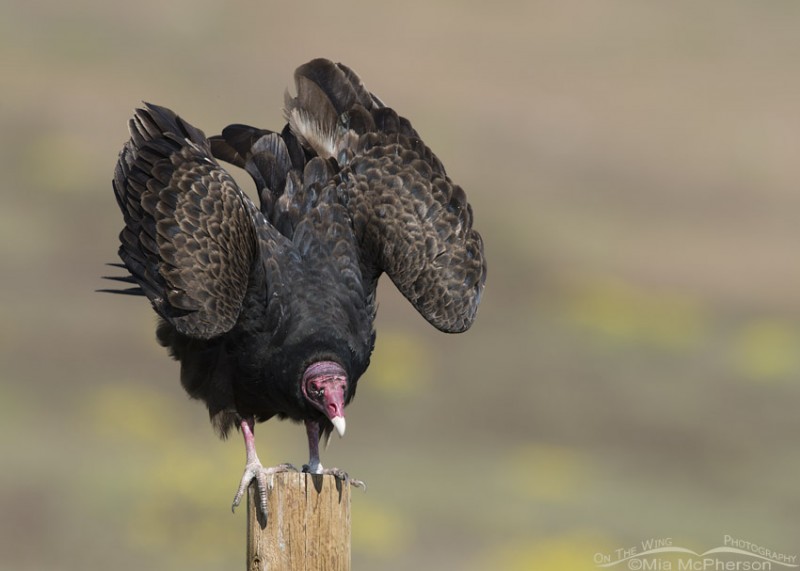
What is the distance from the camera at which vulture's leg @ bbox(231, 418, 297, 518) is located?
6.61 m

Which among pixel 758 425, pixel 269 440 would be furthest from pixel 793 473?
pixel 269 440

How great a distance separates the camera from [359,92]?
9.09 meters

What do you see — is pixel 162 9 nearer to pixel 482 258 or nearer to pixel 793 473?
pixel 793 473

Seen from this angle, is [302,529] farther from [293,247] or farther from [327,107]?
[327,107]

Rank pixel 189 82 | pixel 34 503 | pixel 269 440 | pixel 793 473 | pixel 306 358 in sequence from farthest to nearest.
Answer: pixel 189 82
pixel 793 473
pixel 269 440
pixel 34 503
pixel 306 358

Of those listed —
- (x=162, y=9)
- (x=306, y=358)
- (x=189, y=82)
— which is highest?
(x=162, y=9)

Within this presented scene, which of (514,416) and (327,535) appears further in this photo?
(514,416)

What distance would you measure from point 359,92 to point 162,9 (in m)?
24.2

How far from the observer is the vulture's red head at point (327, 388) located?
24.6 ft

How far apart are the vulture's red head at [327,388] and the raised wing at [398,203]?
Answer: 38.7 inches

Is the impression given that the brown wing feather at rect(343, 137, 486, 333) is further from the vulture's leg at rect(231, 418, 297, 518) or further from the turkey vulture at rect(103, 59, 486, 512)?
the vulture's leg at rect(231, 418, 297, 518)
